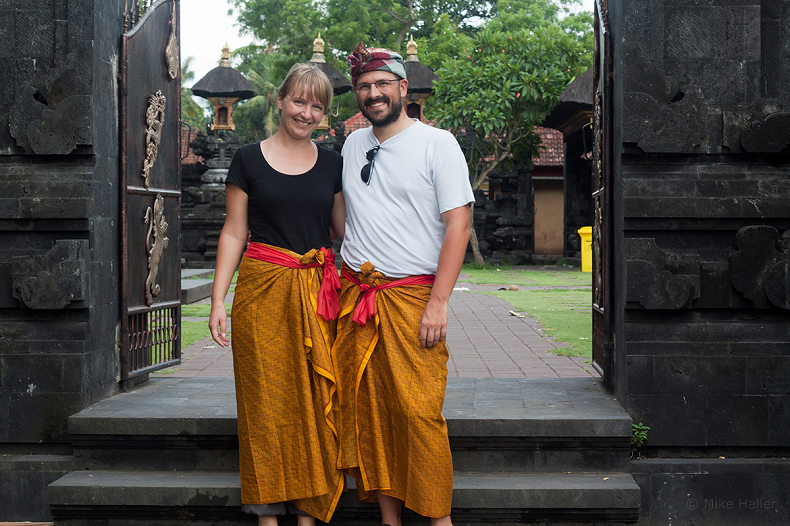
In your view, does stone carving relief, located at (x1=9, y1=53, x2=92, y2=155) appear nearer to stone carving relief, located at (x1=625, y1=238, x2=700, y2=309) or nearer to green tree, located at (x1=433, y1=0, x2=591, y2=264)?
stone carving relief, located at (x1=625, y1=238, x2=700, y2=309)

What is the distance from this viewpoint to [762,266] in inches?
146

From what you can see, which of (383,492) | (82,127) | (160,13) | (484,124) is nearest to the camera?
(383,492)

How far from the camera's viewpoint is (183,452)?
3.71 m

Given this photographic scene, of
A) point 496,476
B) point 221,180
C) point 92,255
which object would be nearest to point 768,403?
point 496,476

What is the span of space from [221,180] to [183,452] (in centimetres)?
1755

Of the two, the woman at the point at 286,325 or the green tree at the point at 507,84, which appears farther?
the green tree at the point at 507,84

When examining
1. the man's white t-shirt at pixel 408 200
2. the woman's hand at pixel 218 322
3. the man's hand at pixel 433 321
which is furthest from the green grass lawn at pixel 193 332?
the man's hand at pixel 433 321

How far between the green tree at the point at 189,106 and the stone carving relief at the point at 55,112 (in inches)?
1594

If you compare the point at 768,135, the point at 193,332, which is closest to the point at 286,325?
the point at 768,135

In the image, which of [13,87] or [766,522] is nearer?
[766,522]

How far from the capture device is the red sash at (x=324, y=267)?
315 cm

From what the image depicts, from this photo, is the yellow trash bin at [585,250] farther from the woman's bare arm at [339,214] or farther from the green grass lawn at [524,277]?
the woman's bare arm at [339,214]

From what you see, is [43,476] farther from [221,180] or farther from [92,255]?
[221,180]

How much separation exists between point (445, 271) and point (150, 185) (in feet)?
7.54
